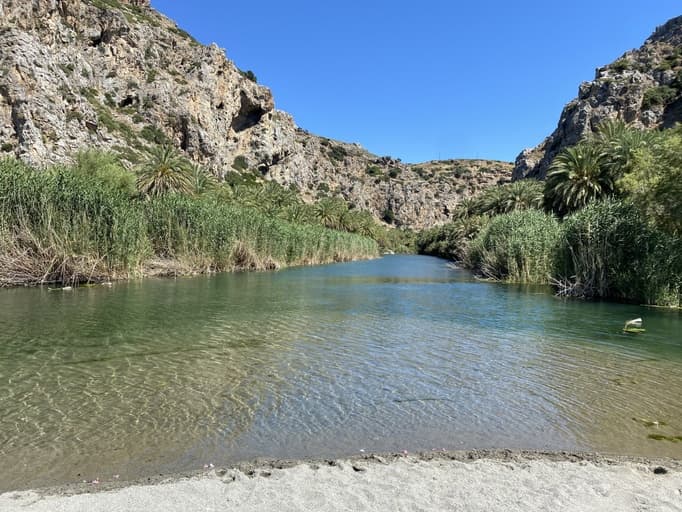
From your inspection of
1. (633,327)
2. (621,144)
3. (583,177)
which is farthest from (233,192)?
(633,327)

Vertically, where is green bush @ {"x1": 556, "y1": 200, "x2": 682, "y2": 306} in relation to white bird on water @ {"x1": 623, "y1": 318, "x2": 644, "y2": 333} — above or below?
above

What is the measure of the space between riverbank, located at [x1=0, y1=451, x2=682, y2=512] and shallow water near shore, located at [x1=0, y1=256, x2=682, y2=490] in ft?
2.05

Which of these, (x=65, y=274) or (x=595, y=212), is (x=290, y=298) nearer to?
(x=65, y=274)

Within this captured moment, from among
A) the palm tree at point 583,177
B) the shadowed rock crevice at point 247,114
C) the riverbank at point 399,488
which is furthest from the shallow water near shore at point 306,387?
the shadowed rock crevice at point 247,114

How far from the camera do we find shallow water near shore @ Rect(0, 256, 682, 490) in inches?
276

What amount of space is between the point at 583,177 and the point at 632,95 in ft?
205

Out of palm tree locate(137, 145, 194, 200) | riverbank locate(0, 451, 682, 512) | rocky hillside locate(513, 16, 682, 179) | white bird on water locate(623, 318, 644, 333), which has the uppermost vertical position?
rocky hillside locate(513, 16, 682, 179)

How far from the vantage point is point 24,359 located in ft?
37.4

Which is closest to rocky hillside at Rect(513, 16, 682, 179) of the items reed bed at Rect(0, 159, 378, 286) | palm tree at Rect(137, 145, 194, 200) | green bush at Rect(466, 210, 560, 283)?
green bush at Rect(466, 210, 560, 283)

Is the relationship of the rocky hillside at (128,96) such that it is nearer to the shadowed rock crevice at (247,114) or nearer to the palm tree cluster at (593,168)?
the shadowed rock crevice at (247,114)

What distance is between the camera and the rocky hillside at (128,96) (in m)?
58.5

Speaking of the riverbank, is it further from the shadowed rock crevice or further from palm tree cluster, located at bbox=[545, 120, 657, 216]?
the shadowed rock crevice

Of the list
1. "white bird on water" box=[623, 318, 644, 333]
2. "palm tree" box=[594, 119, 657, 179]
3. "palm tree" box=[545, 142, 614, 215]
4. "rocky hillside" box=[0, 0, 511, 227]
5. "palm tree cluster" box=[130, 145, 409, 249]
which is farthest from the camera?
"rocky hillside" box=[0, 0, 511, 227]

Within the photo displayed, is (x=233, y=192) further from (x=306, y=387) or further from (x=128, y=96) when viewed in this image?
(x=306, y=387)
